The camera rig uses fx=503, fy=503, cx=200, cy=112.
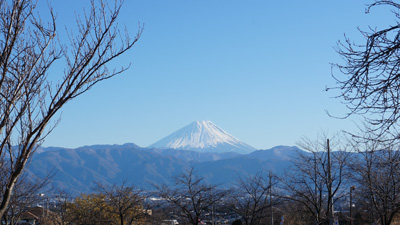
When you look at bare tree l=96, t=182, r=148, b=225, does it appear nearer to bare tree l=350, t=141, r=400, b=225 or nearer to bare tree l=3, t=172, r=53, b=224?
bare tree l=3, t=172, r=53, b=224

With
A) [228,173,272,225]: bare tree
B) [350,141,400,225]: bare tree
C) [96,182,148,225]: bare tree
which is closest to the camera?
[350,141,400,225]: bare tree

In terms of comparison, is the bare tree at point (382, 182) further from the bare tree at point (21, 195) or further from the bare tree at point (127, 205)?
the bare tree at point (127, 205)

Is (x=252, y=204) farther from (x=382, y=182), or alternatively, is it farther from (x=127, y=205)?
(x=382, y=182)

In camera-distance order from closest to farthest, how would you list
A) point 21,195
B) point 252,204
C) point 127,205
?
1. point 21,195
2. point 127,205
3. point 252,204

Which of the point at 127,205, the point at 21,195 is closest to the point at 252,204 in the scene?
the point at 127,205

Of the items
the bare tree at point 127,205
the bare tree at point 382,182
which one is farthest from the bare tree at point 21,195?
the bare tree at point 382,182

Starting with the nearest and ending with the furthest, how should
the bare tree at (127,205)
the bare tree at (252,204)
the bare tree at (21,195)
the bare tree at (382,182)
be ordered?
the bare tree at (382,182)
the bare tree at (21,195)
the bare tree at (252,204)
the bare tree at (127,205)

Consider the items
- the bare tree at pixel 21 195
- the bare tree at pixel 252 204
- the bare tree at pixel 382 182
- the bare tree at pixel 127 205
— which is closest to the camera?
the bare tree at pixel 382 182

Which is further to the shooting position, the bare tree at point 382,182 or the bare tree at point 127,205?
the bare tree at point 127,205

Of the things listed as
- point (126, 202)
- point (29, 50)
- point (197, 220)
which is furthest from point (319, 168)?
point (29, 50)

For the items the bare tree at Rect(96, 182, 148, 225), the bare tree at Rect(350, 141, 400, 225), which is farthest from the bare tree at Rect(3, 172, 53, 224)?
the bare tree at Rect(350, 141, 400, 225)

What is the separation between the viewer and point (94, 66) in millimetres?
7184

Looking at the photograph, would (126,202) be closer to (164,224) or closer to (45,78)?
(164,224)

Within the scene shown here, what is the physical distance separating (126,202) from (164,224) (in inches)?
264
